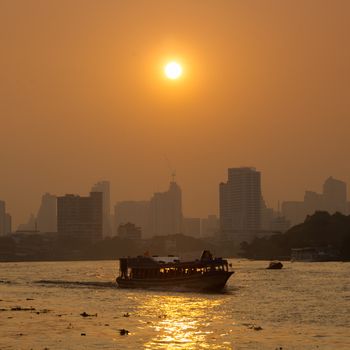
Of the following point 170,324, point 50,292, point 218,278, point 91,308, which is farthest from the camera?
point 50,292

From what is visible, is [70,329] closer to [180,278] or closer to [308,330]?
[308,330]

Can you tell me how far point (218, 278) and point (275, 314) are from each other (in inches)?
1307

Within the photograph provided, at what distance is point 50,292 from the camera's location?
408 ft

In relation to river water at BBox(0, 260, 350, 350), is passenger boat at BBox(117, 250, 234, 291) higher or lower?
higher

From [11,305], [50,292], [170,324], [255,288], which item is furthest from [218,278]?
[170,324]

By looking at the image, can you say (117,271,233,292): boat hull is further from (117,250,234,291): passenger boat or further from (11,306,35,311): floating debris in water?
(11,306,35,311): floating debris in water

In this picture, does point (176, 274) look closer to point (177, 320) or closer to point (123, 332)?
point (177, 320)

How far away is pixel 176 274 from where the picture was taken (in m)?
123

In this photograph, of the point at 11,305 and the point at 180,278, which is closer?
the point at 11,305

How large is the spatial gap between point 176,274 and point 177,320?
46.5m

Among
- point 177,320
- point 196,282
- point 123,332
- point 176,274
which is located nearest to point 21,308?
point 177,320

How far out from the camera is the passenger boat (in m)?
117

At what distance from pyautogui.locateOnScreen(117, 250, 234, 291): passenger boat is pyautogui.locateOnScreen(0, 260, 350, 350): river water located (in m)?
3.15

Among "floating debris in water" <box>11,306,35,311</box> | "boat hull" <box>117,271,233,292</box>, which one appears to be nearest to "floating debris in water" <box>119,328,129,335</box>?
"floating debris in water" <box>11,306,35,311</box>
